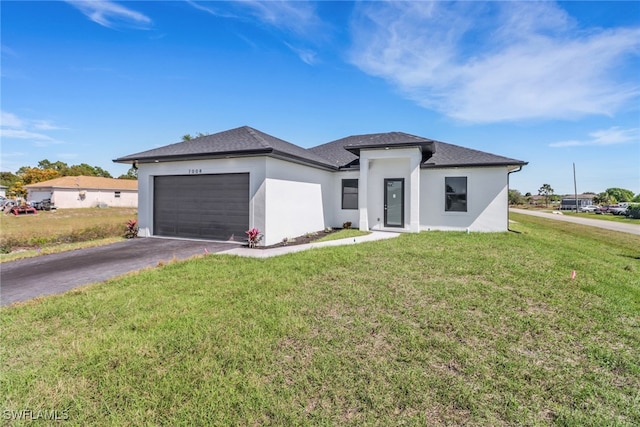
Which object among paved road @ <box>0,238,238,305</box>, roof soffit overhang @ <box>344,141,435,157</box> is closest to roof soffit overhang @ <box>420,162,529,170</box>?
roof soffit overhang @ <box>344,141,435,157</box>

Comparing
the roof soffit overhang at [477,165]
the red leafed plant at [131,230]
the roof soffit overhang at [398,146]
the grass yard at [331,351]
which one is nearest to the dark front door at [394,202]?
the roof soffit overhang at [477,165]

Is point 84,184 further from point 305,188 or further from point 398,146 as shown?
point 398,146

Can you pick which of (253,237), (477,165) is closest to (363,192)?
(477,165)

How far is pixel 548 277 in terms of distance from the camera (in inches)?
238

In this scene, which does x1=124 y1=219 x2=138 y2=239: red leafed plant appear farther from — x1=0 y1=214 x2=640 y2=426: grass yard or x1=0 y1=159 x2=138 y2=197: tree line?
x1=0 y1=159 x2=138 y2=197: tree line

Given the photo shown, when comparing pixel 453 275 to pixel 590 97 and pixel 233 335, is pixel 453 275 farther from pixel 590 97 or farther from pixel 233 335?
pixel 590 97

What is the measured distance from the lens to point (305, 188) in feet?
40.2

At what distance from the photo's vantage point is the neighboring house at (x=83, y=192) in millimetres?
37281

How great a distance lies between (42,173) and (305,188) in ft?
212

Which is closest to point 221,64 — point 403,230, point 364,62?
point 364,62

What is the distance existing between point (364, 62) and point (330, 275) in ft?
38.0

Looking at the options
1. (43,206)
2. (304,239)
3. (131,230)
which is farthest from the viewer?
(43,206)

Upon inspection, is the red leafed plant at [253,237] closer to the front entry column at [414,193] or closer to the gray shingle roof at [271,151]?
the gray shingle roof at [271,151]

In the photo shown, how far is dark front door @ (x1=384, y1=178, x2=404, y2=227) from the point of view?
13.5 m
